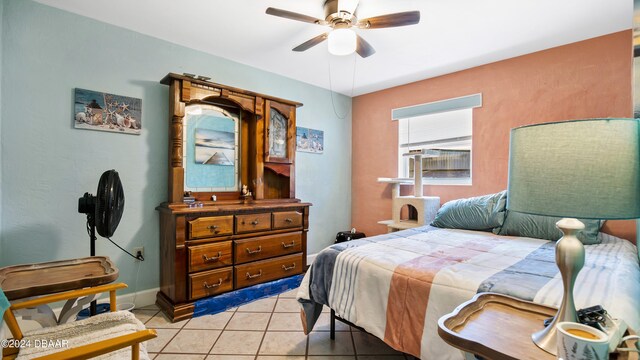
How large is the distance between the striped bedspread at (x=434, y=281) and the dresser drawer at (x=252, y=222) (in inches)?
39.4

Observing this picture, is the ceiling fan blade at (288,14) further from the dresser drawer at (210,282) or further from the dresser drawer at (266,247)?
the dresser drawer at (210,282)

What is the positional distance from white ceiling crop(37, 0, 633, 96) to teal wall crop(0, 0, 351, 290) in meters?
0.16

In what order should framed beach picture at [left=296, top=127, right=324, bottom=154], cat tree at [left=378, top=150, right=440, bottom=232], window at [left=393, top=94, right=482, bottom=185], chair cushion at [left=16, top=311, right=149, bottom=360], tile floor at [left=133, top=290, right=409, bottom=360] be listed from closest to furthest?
1. chair cushion at [left=16, top=311, right=149, bottom=360]
2. tile floor at [left=133, top=290, right=409, bottom=360]
3. cat tree at [left=378, top=150, right=440, bottom=232]
4. window at [left=393, top=94, right=482, bottom=185]
5. framed beach picture at [left=296, top=127, right=324, bottom=154]

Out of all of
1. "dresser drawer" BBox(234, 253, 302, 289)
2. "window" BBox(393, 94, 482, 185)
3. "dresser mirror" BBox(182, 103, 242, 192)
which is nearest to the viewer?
"dresser drawer" BBox(234, 253, 302, 289)

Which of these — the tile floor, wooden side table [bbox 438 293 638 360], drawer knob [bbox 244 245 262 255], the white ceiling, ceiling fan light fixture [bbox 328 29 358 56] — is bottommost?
the tile floor

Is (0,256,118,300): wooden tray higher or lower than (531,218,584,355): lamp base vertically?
lower

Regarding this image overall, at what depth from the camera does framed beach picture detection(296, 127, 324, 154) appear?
379 cm

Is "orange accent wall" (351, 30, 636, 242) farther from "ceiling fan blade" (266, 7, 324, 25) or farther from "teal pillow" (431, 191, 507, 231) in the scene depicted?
"ceiling fan blade" (266, 7, 324, 25)

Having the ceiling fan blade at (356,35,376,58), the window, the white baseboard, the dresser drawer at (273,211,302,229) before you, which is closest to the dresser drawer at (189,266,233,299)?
the white baseboard

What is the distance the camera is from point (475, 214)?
8.64 ft

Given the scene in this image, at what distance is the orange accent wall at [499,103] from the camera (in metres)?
2.51

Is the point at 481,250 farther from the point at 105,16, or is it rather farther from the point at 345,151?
the point at 105,16

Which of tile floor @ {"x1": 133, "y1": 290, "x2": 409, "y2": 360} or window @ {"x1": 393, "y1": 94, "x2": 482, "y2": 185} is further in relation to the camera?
window @ {"x1": 393, "y1": 94, "x2": 482, "y2": 185}

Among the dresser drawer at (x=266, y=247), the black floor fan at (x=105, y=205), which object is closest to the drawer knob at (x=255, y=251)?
the dresser drawer at (x=266, y=247)
